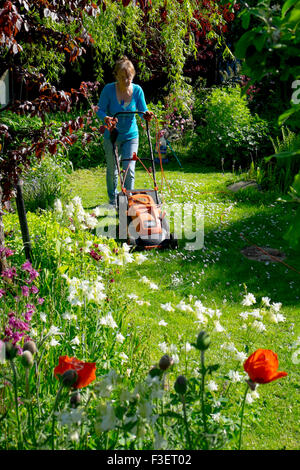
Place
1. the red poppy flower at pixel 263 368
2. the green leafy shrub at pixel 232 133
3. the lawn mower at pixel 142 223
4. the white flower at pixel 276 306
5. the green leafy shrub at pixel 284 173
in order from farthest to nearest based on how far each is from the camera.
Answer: the green leafy shrub at pixel 232 133, the green leafy shrub at pixel 284 173, the lawn mower at pixel 142 223, the white flower at pixel 276 306, the red poppy flower at pixel 263 368

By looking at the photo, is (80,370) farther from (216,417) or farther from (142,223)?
(142,223)

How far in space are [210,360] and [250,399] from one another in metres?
1.11

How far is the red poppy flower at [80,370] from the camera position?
131 centimetres

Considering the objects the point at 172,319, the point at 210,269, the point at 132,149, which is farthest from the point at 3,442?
the point at 132,149

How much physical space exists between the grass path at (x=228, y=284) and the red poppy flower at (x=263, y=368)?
25.5 inches

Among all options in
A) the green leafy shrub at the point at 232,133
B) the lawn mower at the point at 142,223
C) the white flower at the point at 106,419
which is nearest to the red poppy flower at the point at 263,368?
the white flower at the point at 106,419

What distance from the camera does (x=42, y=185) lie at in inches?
220

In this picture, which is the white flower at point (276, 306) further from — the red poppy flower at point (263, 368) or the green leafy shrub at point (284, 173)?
the green leafy shrub at point (284, 173)

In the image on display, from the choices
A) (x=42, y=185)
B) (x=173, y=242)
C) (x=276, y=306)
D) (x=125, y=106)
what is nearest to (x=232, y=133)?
(x=125, y=106)

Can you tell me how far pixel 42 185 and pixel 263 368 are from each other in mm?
4633

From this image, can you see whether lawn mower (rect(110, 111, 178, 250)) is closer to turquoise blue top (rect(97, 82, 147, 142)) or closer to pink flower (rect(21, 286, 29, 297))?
turquoise blue top (rect(97, 82, 147, 142))

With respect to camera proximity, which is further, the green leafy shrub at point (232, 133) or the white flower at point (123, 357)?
the green leafy shrub at point (232, 133)

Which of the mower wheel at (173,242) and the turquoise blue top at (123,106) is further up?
the turquoise blue top at (123,106)

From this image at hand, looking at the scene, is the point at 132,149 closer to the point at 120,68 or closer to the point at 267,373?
the point at 120,68
